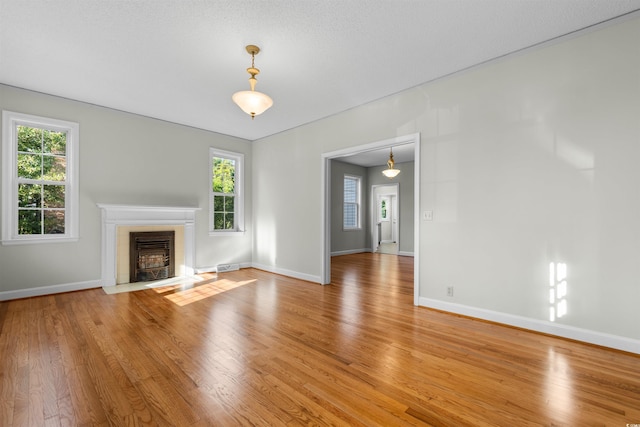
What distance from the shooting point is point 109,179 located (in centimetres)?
470

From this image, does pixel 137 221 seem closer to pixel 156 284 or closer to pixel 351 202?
pixel 156 284

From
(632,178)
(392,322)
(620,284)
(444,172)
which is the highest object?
(444,172)

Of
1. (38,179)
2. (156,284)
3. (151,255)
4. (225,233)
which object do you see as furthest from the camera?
(225,233)

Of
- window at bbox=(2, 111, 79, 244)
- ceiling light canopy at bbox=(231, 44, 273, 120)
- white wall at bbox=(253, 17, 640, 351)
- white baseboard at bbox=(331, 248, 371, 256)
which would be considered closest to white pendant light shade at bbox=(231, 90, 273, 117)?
ceiling light canopy at bbox=(231, 44, 273, 120)

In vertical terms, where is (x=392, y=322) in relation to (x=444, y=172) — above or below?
below

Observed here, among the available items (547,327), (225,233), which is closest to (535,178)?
(547,327)

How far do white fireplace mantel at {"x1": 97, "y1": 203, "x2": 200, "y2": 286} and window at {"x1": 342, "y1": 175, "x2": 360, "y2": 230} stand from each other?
4.87 metres

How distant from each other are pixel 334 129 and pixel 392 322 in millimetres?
3207

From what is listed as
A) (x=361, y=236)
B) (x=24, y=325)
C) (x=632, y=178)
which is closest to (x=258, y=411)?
(x=24, y=325)

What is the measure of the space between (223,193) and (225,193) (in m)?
0.05

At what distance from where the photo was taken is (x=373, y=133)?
4.32 m

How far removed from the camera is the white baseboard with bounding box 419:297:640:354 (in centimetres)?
250

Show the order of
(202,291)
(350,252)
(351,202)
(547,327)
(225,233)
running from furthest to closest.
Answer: (351,202) → (350,252) → (225,233) → (202,291) → (547,327)

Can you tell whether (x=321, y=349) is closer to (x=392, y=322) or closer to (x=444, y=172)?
(x=392, y=322)
